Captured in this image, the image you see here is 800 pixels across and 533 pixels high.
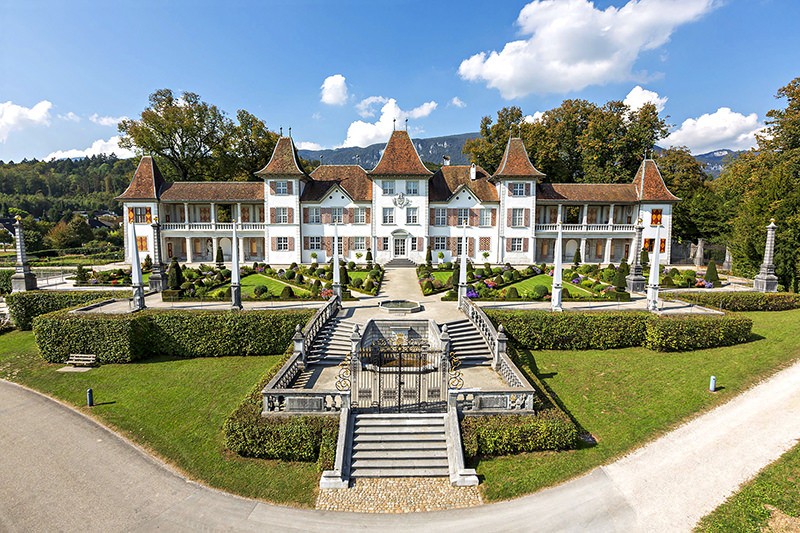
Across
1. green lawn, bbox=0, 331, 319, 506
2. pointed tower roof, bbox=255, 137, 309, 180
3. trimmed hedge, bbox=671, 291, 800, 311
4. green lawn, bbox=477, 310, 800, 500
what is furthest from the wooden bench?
trimmed hedge, bbox=671, 291, 800, 311

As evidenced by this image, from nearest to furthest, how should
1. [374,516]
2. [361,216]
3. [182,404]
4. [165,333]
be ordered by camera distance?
[374,516]
[182,404]
[165,333]
[361,216]

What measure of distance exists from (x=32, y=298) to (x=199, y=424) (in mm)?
16861

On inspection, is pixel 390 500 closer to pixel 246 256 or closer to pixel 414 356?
pixel 414 356

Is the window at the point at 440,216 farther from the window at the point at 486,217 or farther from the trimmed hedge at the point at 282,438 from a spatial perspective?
the trimmed hedge at the point at 282,438

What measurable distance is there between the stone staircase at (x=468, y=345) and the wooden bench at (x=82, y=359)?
1480 centimetres

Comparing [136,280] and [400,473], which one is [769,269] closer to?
[400,473]

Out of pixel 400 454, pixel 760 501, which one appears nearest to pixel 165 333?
pixel 400 454

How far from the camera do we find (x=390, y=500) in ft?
28.9

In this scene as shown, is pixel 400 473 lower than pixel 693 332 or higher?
lower

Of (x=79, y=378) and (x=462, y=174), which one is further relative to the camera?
(x=462, y=174)

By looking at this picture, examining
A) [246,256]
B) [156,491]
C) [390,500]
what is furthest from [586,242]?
[156,491]

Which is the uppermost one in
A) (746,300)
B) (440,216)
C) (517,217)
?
(440,216)

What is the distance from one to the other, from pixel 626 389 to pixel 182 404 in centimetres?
1500

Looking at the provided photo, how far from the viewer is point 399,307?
20031mm
